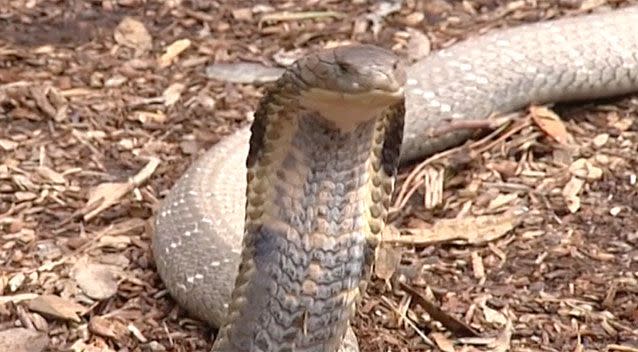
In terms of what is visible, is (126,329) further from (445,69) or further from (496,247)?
(445,69)

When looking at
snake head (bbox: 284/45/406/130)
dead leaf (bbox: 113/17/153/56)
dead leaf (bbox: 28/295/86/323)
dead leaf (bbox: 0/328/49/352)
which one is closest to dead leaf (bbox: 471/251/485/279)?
dead leaf (bbox: 28/295/86/323)

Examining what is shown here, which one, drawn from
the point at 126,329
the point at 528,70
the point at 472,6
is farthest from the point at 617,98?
the point at 126,329

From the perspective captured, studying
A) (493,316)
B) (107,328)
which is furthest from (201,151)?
(493,316)

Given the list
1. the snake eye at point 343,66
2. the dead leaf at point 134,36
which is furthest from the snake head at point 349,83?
the dead leaf at point 134,36

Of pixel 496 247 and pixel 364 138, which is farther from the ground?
pixel 364 138

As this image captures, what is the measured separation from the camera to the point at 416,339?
3762 millimetres

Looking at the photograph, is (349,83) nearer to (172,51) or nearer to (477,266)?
(477,266)

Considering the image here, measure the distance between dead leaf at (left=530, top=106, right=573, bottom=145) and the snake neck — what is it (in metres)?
1.98

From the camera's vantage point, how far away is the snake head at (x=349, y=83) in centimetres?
256

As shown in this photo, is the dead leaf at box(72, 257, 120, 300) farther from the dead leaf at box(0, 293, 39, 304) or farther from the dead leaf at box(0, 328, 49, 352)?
the dead leaf at box(0, 328, 49, 352)

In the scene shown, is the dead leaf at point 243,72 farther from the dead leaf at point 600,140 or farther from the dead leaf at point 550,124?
the dead leaf at point 600,140

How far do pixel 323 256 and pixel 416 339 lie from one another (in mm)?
898

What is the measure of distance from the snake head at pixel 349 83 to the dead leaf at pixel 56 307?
1.36 m

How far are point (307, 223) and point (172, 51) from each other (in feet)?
9.00
